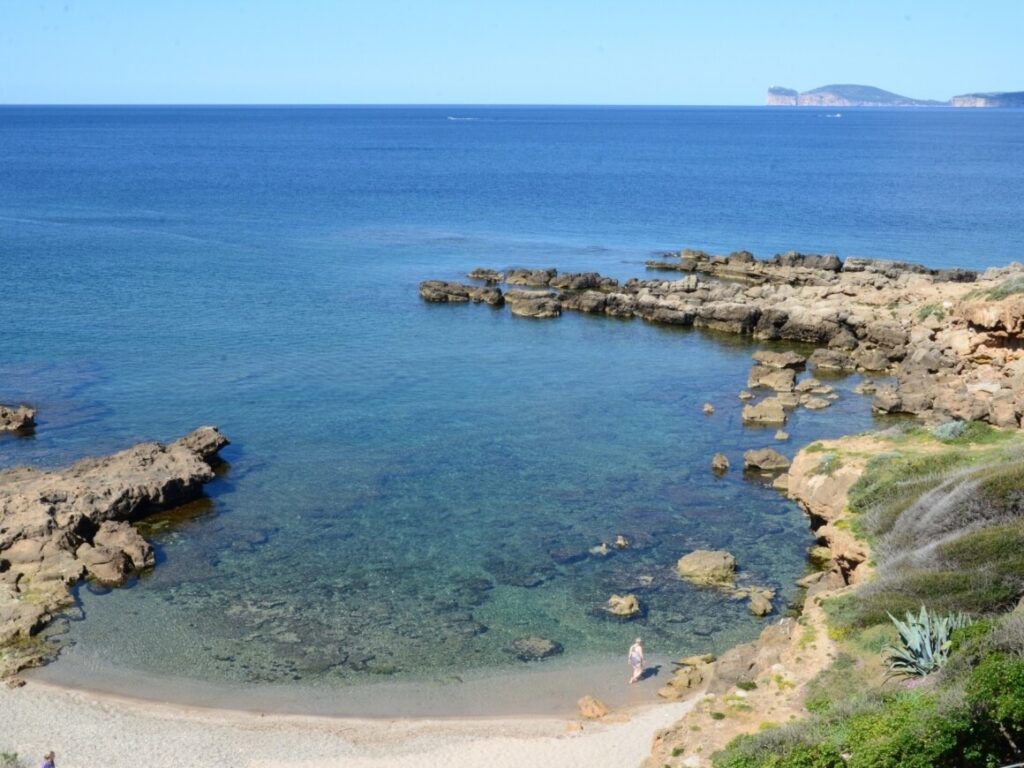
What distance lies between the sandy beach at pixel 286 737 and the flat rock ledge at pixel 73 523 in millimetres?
3484

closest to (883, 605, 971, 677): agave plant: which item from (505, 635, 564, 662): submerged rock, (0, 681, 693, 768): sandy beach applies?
(0, 681, 693, 768): sandy beach

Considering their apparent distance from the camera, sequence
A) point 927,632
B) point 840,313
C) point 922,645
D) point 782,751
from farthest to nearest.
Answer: point 840,313
point 927,632
point 922,645
point 782,751

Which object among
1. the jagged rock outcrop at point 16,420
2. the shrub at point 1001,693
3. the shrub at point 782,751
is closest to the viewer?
the shrub at point 1001,693

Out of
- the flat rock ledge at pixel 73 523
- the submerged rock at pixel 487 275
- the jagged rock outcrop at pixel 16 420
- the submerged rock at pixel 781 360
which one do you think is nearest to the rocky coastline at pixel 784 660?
the flat rock ledge at pixel 73 523

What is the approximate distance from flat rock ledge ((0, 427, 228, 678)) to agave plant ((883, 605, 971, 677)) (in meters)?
23.3

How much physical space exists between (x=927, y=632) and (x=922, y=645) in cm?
31

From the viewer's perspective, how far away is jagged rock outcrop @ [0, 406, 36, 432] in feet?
158

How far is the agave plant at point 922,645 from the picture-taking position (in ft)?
70.7

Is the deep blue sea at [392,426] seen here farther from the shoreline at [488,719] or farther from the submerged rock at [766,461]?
the shoreline at [488,719]

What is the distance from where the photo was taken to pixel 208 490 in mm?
43031

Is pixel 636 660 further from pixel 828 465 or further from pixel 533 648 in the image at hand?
pixel 828 465

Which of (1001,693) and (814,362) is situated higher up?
(1001,693)

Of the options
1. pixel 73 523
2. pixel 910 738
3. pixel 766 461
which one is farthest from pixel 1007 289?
pixel 73 523

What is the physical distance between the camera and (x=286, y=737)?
88.6ft
